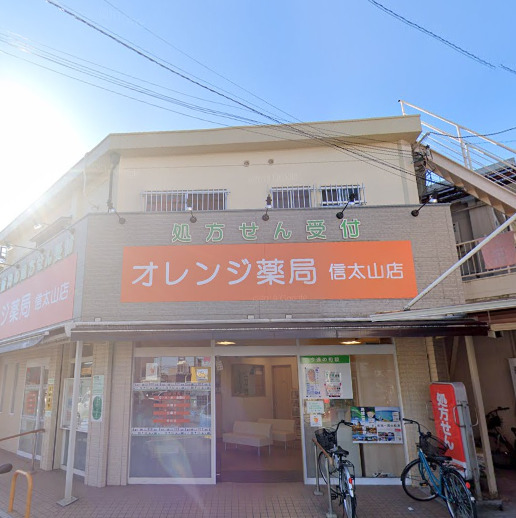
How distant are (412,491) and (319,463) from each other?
70.1 inches

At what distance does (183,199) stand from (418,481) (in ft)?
26.2

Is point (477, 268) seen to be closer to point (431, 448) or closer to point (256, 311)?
point (431, 448)

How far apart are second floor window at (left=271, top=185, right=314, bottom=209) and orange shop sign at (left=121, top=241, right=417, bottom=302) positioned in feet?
5.27

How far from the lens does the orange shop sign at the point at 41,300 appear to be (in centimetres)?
881

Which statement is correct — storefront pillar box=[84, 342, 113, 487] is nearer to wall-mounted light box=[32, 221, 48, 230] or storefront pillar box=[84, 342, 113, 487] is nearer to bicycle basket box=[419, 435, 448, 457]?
bicycle basket box=[419, 435, 448, 457]

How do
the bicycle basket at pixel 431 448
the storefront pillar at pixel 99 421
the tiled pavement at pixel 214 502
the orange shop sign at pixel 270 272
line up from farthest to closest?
the orange shop sign at pixel 270 272
the storefront pillar at pixel 99 421
the bicycle basket at pixel 431 448
the tiled pavement at pixel 214 502

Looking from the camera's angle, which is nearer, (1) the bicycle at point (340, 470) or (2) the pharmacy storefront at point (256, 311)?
(1) the bicycle at point (340, 470)

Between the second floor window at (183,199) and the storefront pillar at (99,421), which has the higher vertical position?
the second floor window at (183,199)

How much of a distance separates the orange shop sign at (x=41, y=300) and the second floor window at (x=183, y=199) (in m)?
2.24

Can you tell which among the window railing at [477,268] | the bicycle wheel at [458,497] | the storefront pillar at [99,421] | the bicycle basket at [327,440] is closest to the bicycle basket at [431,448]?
the bicycle wheel at [458,497]

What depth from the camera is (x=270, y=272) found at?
807 centimetres

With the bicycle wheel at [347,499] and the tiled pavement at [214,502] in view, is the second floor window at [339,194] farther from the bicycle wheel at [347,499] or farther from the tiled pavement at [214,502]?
the tiled pavement at [214,502]

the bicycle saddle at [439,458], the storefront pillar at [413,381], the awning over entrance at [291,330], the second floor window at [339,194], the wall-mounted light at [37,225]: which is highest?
the wall-mounted light at [37,225]

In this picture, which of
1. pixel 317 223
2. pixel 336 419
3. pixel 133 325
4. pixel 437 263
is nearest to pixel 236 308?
pixel 133 325
